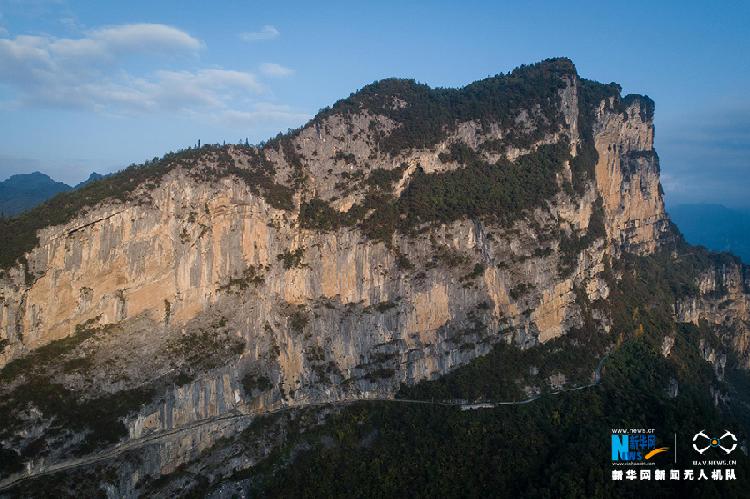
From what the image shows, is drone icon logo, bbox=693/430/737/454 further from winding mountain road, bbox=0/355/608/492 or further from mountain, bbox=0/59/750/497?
winding mountain road, bbox=0/355/608/492

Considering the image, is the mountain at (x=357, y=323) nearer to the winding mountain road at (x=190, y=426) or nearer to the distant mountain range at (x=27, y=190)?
the winding mountain road at (x=190, y=426)

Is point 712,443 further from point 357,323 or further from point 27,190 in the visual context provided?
point 27,190

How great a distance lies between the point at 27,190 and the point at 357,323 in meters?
98.8

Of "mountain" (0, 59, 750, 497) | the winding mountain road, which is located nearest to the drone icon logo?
"mountain" (0, 59, 750, 497)

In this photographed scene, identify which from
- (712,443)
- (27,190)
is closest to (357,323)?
(712,443)

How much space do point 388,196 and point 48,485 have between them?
39.7 metres

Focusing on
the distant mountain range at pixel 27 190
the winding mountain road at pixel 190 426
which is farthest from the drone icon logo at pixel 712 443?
the distant mountain range at pixel 27 190

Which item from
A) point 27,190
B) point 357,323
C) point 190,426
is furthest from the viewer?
point 27,190

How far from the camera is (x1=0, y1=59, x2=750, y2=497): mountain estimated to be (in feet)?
142

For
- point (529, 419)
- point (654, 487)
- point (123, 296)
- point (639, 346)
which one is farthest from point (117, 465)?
point (639, 346)

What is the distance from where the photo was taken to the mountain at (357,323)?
4316 centimetres

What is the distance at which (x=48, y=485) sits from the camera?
3878 centimetres

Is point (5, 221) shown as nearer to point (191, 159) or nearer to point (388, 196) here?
point (191, 159)

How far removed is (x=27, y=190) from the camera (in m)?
120
